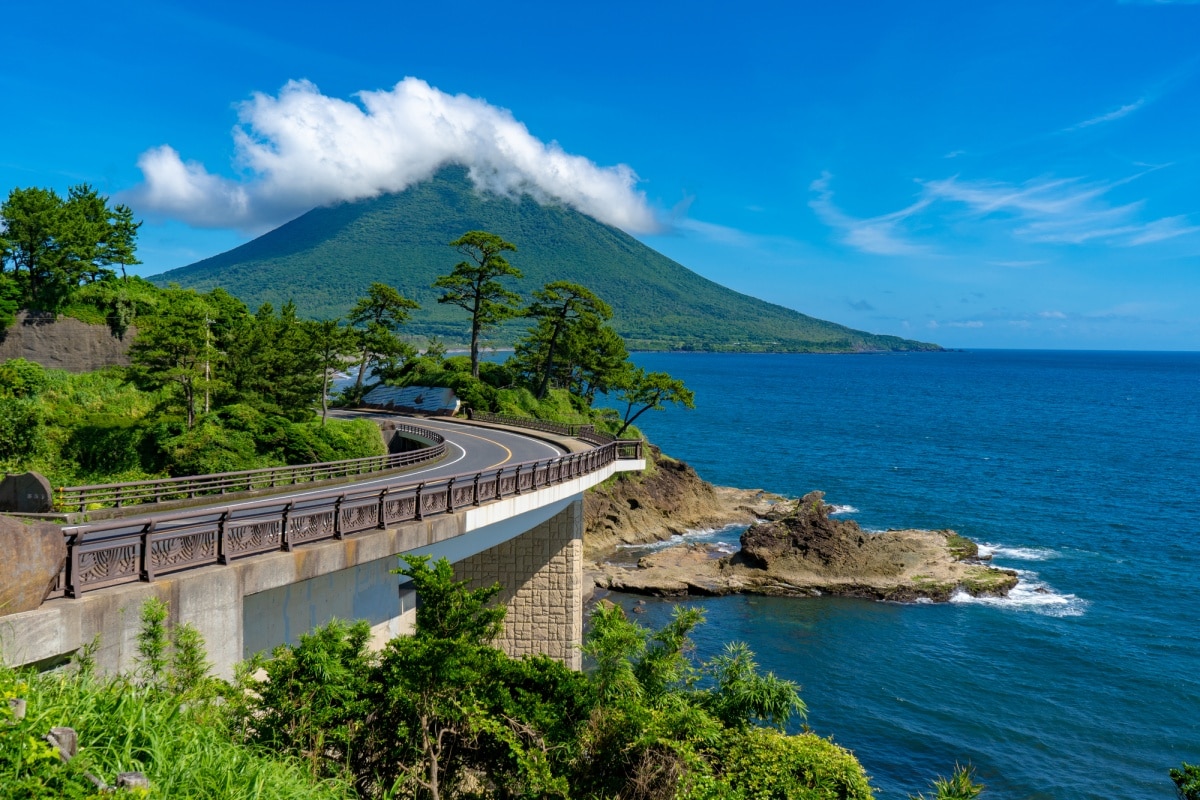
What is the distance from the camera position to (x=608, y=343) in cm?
6209

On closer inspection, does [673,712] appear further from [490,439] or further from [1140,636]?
[1140,636]

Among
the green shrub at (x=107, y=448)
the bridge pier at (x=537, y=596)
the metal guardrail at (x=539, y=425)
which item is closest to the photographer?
the bridge pier at (x=537, y=596)

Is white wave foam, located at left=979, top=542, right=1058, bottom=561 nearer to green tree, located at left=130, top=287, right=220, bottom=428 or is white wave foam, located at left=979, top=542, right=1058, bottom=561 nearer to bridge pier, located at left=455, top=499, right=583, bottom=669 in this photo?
bridge pier, located at left=455, top=499, right=583, bottom=669

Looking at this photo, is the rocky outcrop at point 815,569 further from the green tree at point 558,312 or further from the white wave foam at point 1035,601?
the green tree at point 558,312

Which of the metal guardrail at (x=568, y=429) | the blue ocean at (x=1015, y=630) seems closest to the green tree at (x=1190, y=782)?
the blue ocean at (x=1015, y=630)

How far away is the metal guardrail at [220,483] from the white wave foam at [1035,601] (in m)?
26.8

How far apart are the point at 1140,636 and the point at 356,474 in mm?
33416

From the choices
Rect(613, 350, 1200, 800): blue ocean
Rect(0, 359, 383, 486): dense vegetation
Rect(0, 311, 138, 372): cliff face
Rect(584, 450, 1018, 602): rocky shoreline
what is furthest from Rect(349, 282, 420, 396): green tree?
Rect(613, 350, 1200, 800): blue ocean

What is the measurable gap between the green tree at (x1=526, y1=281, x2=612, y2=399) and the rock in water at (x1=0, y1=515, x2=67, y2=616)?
160 ft

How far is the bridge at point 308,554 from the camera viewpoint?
9.66 m

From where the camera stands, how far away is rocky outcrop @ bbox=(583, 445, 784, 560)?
4828 cm

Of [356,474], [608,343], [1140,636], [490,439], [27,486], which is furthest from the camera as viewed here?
[608,343]

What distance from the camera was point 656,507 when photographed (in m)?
52.9

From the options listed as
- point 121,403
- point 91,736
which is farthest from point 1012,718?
point 121,403
